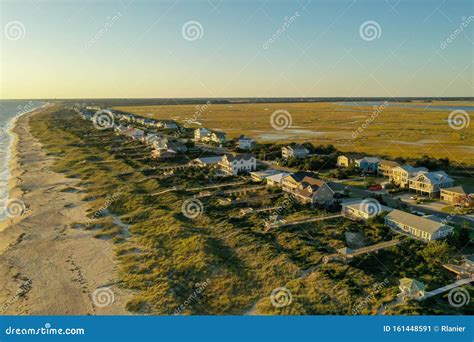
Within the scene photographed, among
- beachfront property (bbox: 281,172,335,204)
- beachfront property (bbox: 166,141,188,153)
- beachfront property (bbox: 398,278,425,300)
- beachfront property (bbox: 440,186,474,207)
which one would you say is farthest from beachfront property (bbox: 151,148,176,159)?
beachfront property (bbox: 398,278,425,300)

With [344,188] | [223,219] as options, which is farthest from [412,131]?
[223,219]

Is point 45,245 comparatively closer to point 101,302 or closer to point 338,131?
point 101,302

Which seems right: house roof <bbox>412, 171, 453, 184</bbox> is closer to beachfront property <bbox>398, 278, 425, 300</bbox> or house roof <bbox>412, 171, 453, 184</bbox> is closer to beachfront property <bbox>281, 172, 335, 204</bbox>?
beachfront property <bbox>281, 172, 335, 204</bbox>

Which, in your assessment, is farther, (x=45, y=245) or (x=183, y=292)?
(x=45, y=245)

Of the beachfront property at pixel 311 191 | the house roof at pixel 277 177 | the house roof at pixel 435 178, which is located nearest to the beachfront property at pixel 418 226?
the beachfront property at pixel 311 191

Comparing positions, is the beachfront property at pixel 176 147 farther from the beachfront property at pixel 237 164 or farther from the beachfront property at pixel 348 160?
the beachfront property at pixel 348 160

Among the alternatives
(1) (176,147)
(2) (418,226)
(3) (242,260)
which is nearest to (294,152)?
(1) (176,147)

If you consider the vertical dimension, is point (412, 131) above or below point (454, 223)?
above
